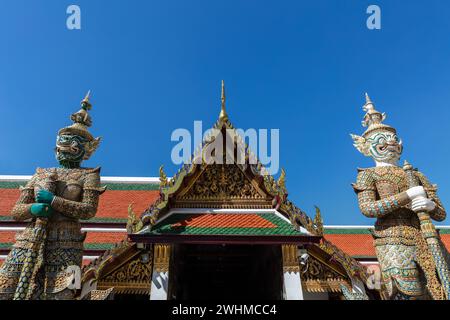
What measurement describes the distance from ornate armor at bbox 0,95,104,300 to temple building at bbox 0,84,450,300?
0.54 m

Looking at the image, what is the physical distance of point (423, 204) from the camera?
20.2ft

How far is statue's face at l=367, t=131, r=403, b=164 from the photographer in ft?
24.1

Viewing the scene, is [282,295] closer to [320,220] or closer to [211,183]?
[320,220]

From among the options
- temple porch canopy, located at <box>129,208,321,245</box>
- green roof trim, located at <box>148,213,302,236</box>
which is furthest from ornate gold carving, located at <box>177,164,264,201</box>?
green roof trim, located at <box>148,213,302,236</box>

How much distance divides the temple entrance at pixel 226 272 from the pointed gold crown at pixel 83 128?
2.91 m

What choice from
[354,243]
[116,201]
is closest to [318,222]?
[354,243]

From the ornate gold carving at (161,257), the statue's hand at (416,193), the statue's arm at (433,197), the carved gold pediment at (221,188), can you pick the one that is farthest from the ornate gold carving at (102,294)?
the statue's arm at (433,197)

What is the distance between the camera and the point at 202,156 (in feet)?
22.6

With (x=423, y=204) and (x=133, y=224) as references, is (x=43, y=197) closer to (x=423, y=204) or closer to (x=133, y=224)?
(x=133, y=224)

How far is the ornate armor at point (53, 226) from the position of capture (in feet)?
18.1

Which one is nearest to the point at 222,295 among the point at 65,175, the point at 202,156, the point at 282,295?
the point at 282,295

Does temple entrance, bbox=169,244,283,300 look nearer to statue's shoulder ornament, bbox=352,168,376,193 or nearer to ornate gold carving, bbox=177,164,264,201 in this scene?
ornate gold carving, bbox=177,164,264,201

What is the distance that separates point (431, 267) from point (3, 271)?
25.2ft

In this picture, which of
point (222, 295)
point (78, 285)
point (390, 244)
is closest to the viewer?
point (78, 285)
